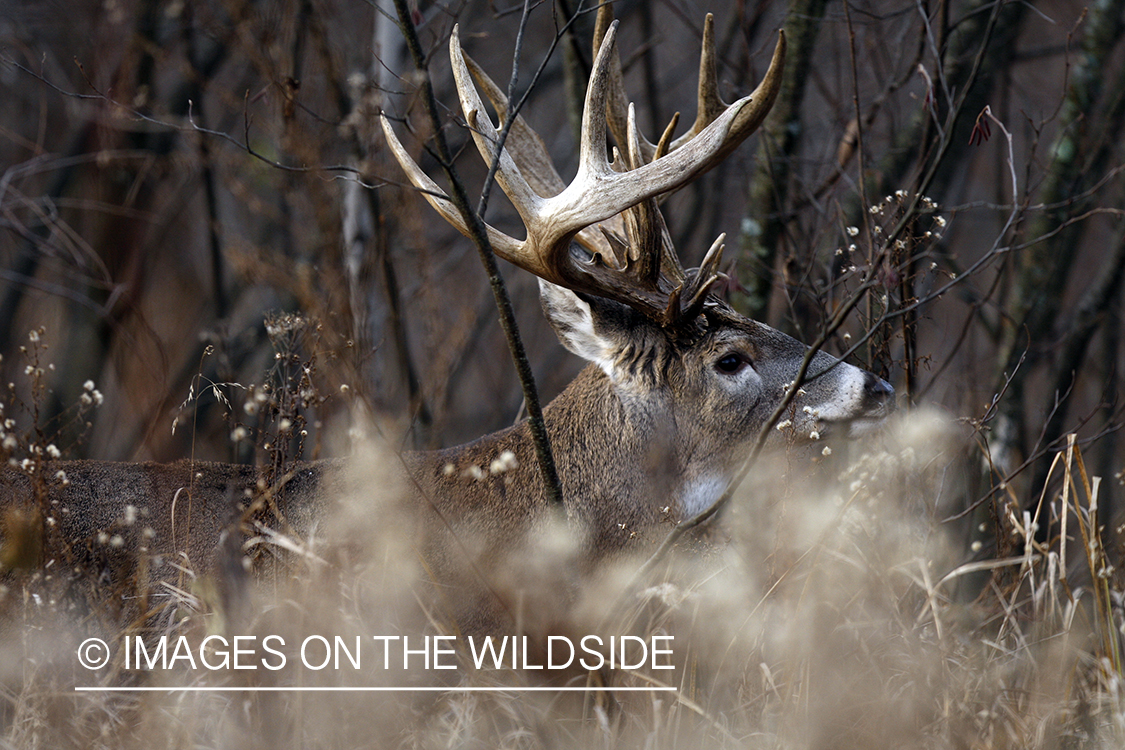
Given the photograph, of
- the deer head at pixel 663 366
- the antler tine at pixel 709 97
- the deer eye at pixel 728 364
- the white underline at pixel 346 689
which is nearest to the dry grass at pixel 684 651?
the white underline at pixel 346 689

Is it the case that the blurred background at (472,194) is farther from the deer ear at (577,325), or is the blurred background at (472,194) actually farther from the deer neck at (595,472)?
the deer ear at (577,325)

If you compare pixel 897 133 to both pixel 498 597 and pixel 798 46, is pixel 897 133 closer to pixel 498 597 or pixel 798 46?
pixel 798 46

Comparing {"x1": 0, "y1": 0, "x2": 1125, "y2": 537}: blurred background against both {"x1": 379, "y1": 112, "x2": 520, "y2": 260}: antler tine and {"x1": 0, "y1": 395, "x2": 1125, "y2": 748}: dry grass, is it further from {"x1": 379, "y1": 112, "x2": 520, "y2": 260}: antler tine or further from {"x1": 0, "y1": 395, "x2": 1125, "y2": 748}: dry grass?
{"x1": 0, "y1": 395, "x2": 1125, "y2": 748}: dry grass

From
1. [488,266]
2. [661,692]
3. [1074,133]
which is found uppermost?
[1074,133]

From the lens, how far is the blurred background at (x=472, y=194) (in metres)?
4.55

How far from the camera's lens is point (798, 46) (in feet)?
17.4

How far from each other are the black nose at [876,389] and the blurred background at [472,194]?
8.6 inches

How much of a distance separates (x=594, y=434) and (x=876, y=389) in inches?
43.0

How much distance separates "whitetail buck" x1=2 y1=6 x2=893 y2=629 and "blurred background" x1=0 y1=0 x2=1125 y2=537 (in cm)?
31

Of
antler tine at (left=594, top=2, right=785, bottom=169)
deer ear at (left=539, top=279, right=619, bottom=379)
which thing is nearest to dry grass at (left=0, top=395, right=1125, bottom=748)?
deer ear at (left=539, top=279, right=619, bottom=379)

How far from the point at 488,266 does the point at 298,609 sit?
119cm

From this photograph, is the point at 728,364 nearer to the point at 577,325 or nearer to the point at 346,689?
the point at 577,325

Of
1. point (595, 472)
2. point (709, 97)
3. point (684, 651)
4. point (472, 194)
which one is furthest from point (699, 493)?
point (472, 194)

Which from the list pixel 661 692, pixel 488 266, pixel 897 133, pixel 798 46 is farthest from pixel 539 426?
pixel 897 133
